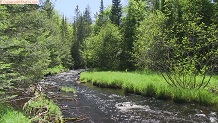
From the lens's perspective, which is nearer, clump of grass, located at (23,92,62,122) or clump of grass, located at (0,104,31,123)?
clump of grass, located at (0,104,31,123)

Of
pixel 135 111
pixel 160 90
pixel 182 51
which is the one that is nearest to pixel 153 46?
pixel 182 51

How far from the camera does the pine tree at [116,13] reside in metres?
61.6

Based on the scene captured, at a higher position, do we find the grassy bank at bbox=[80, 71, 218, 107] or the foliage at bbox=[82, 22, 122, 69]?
the foliage at bbox=[82, 22, 122, 69]

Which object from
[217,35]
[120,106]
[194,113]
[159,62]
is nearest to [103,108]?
[120,106]

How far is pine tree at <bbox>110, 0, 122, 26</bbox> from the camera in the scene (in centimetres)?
6160

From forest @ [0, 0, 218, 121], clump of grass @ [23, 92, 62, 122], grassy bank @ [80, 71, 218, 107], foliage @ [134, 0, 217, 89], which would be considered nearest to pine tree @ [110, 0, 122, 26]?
forest @ [0, 0, 218, 121]

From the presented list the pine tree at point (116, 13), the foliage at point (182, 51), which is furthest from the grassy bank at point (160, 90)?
the pine tree at point (116, 13)

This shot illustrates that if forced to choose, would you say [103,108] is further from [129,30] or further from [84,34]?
[84,34]

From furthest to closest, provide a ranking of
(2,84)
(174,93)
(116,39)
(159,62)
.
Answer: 1. (116,39)
2. (159,62)
3. (174,93)
4. (2,84)

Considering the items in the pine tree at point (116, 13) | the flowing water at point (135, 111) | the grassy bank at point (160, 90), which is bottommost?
the flowing water at point (135, 111)

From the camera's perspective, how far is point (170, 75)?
2189cm

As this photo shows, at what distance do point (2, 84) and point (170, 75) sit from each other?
50.6 ft

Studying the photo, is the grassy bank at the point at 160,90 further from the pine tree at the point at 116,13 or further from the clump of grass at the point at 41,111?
the pine tree at the point at 116,13

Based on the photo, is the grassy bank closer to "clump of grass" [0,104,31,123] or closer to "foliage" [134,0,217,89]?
"foliage" [134,0,217,89]
